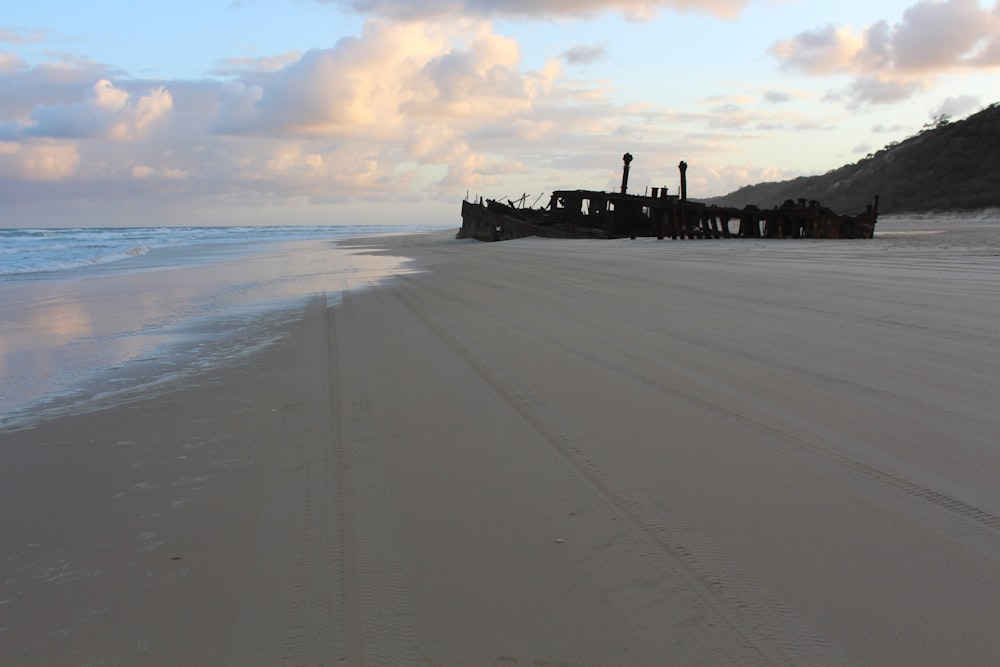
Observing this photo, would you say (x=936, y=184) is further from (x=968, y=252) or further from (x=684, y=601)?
(x=684, y=601)

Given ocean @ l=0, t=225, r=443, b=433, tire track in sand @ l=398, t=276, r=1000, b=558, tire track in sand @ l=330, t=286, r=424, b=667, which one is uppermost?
tire track in sand @ l=398, t=276, r=1000, b=558

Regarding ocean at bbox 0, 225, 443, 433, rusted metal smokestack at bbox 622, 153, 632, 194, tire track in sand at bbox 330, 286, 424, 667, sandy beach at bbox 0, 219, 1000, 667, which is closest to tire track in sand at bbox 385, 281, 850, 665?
sandy beach at bbox 0, 219, 1000, 667

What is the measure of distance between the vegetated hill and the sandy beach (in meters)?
34.7

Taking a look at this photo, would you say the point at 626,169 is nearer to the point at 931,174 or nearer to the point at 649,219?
the point at 649,219

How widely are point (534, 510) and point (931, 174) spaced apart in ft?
153

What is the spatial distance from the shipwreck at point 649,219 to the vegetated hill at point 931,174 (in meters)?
9.73

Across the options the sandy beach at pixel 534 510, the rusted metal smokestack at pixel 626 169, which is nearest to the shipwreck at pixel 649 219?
the rusted metal smokestack at pixel 626 169

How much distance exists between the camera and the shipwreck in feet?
67.5

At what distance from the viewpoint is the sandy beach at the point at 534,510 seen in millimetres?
1890

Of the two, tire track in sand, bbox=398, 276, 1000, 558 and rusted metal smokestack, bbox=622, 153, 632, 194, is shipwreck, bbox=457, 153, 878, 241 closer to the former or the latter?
rusted metal smokestack, bbox=622, 153, 632, 194

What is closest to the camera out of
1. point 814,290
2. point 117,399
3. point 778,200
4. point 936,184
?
point 117,399

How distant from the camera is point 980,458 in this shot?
2.86 metres

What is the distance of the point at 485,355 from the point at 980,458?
332 centimetres

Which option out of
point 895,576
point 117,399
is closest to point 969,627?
point 895,576
